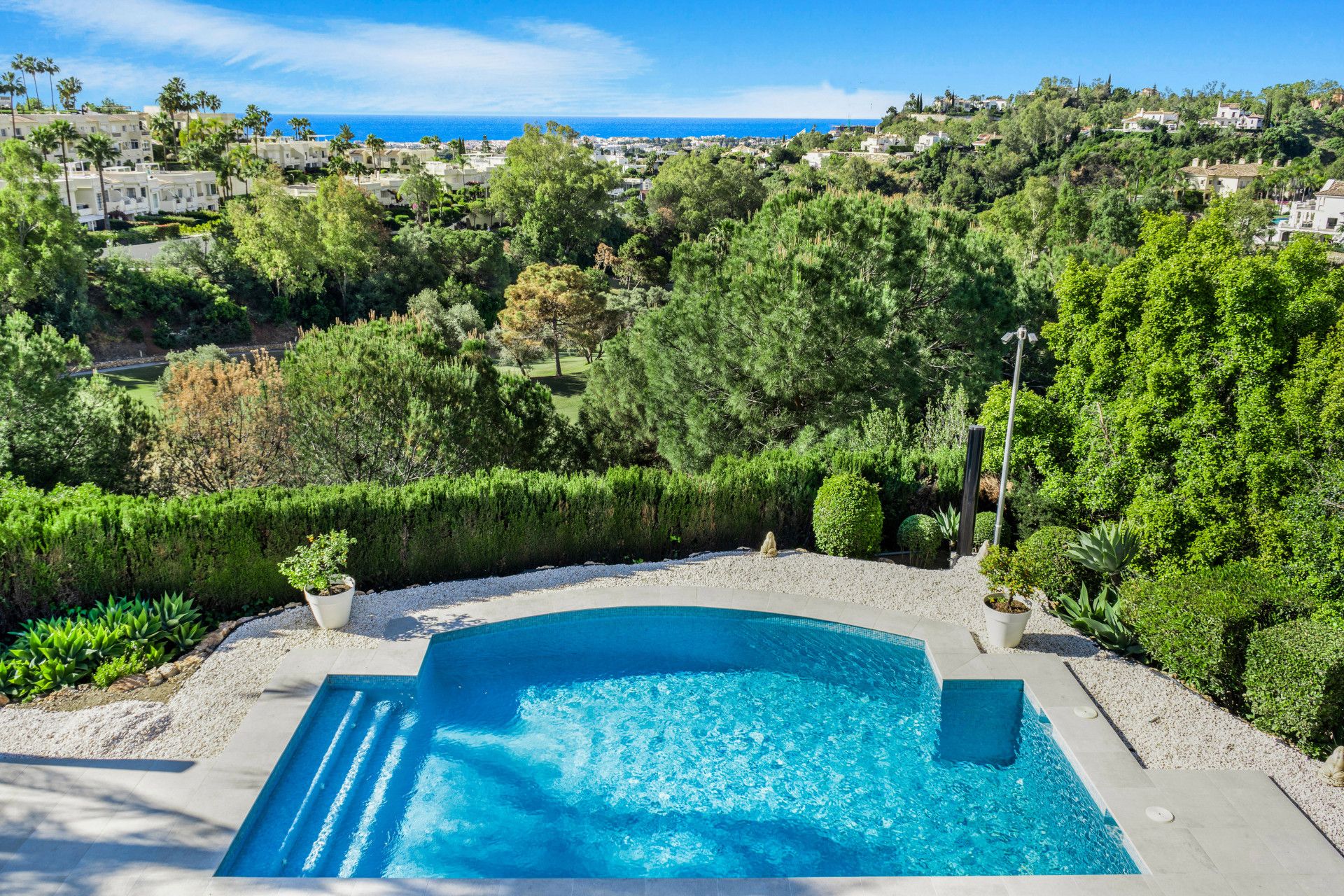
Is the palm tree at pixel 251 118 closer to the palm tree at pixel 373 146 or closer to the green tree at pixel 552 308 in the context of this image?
the palm tree at pixel 373 146

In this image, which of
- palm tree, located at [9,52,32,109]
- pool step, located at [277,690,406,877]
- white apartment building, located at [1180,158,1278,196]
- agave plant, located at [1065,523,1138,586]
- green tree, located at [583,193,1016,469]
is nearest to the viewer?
pool step, located at [277,690,406,877]

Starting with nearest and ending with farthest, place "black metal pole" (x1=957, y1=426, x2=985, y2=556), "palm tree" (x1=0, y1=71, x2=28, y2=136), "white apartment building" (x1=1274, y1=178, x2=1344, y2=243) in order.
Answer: "black metal pole" (x1=957, y1=426, x2=985, y2=556)
"white apartment building" (x1=1274, y1=178, x2=1344, y2=243)
"palm tree" (x1=0, y1=71, x2=28, y2=136)

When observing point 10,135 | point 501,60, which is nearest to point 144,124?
point 10,135

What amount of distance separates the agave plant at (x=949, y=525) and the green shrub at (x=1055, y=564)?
191 centimetres

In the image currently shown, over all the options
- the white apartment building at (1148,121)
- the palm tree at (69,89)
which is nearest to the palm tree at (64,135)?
the palm tree at (69,89)

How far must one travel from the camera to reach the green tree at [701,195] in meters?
60.6

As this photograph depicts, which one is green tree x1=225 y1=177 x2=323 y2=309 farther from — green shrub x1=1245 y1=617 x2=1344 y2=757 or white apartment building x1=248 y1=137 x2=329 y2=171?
green shrub x1=1245 y1=617 x2=1344 y2=757

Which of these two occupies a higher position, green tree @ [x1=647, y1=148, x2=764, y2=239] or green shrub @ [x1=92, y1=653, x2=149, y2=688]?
green tree @ [x1=647, y1=148, x2=764, y2=239]

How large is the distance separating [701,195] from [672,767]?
5728 cm

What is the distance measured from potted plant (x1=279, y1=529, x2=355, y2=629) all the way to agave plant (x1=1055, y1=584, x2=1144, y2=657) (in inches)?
348

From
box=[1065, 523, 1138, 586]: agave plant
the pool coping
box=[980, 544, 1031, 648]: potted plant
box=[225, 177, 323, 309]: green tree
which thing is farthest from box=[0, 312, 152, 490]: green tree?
box=[225, 177, 323, 309]: green tree

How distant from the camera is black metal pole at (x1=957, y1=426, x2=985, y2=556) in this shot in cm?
1218

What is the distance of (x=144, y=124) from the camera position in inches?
3201

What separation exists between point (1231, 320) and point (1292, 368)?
85 centimetres
